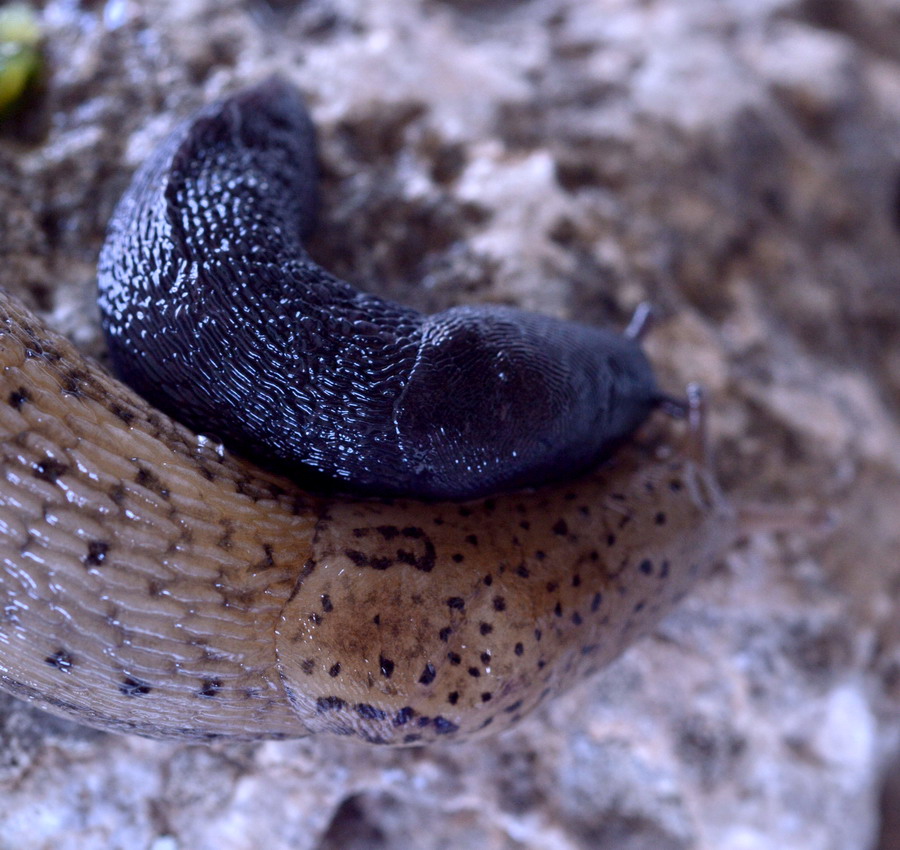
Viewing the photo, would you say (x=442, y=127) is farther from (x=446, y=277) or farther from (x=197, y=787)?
(x=197, y=787)

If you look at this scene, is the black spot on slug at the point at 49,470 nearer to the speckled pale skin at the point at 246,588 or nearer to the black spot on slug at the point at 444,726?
the speckled pale skin at the point at 246,588

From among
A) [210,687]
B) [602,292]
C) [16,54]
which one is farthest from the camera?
[602,292]

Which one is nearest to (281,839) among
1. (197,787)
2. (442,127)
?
(197,787)

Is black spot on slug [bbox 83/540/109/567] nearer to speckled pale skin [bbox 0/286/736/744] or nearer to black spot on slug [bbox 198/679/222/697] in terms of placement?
speckled pale skin [bbox 0/286/736/744]

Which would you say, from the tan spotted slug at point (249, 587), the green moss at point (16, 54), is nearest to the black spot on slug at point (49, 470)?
the tan spotted slug at point (249, 587)

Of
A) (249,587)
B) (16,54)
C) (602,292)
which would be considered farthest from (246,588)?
(16,54)

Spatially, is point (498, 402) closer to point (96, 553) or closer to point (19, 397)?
point (96, 553)

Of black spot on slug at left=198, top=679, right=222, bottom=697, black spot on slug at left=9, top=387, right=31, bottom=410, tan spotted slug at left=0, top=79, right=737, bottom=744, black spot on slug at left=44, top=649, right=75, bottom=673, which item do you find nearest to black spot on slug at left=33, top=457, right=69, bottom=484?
tan spotted slug at left=0, top=79, right=737, bottom=744
